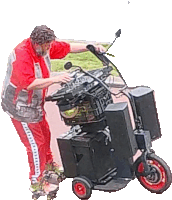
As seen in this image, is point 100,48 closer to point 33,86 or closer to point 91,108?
point 91,108

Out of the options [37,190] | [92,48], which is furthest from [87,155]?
[92,48]

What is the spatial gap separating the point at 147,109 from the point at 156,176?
2.25 ft

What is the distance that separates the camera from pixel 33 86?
224 inches

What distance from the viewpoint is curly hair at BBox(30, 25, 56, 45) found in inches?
227

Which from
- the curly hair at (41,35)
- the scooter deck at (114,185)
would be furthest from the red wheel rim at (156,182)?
the curly hair at (41,35)

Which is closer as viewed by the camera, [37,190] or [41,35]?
[41,35]

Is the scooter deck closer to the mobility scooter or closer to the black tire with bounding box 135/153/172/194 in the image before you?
the mobility scooter

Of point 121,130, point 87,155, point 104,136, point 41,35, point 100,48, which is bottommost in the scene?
point 87,155

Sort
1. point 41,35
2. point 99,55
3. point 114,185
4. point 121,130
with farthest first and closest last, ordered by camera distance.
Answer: point 99,55 < point 114,185 < point 41,35 < point 121,130

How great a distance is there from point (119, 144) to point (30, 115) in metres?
1.02

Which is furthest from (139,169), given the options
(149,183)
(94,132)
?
(94,132)

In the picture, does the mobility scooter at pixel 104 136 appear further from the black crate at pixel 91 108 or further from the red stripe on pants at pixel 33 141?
the red stripe on pants at pixel 33 141

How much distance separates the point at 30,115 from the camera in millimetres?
6059

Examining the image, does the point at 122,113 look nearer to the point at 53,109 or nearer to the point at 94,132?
the point at 94,132
